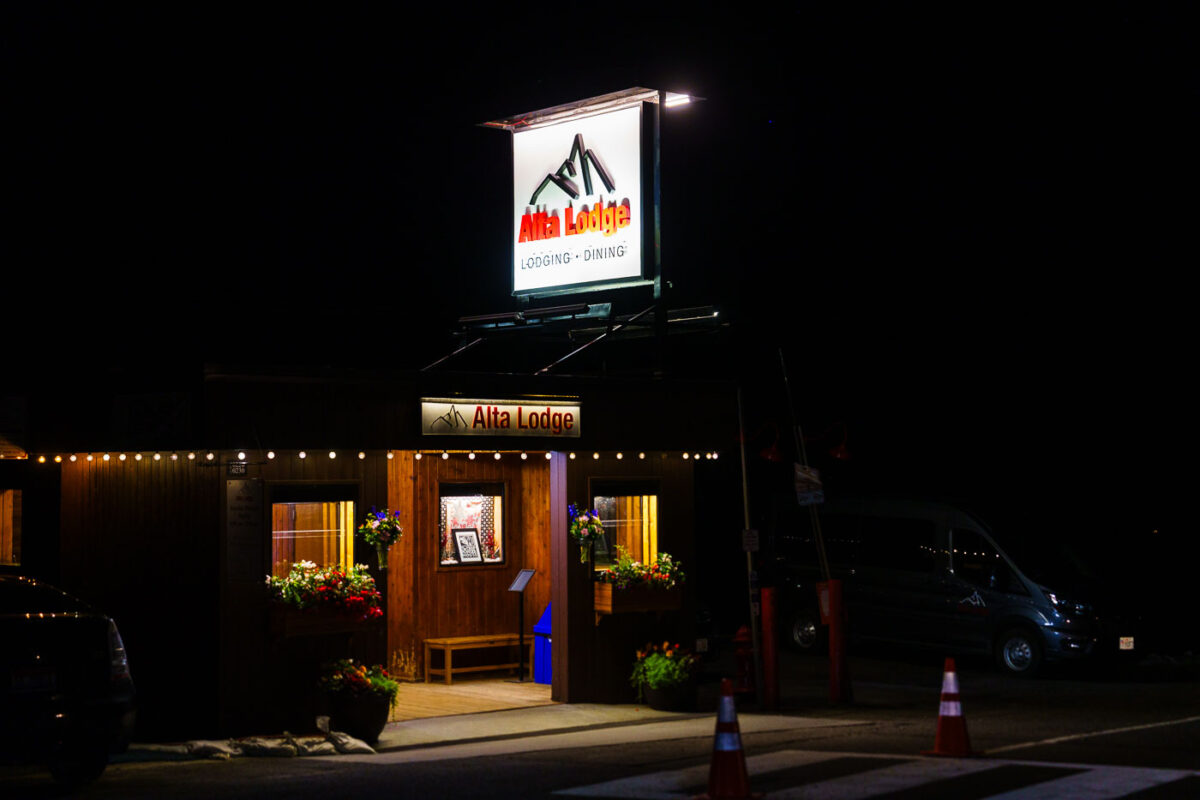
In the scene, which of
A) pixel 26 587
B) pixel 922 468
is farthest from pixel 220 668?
pixel 922 468

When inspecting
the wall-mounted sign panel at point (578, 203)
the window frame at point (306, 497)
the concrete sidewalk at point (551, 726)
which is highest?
the wall-mounted sign panel at point (578, 203)

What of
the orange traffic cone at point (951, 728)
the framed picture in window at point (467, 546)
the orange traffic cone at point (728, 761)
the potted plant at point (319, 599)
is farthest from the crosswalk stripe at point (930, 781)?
the framed picture in window at point (467, 546)

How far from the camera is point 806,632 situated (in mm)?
24703

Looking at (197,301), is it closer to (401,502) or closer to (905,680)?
(401,502)

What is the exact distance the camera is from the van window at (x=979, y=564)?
72.2 ft

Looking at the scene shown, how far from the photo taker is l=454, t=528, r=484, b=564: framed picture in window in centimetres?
→ 1821

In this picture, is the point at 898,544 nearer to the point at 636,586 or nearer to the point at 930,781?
the point at 636,586

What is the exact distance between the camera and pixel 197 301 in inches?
1330

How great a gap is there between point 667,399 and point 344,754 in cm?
571

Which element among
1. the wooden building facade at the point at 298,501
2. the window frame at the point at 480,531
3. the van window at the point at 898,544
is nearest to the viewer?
the wooden building facade at the point at 298,501

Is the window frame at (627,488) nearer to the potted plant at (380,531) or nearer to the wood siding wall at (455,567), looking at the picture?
the wood siding wall at (455,567)

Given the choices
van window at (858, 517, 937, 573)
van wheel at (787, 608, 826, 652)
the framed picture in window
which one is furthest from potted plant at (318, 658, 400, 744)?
van wheel at (787, 608, 826, 652)

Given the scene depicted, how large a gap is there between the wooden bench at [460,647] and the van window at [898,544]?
763 centimetres

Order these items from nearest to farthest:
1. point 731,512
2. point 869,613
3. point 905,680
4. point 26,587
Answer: point 26,587 → point 905,680 → point 869,613 → point 731,512
